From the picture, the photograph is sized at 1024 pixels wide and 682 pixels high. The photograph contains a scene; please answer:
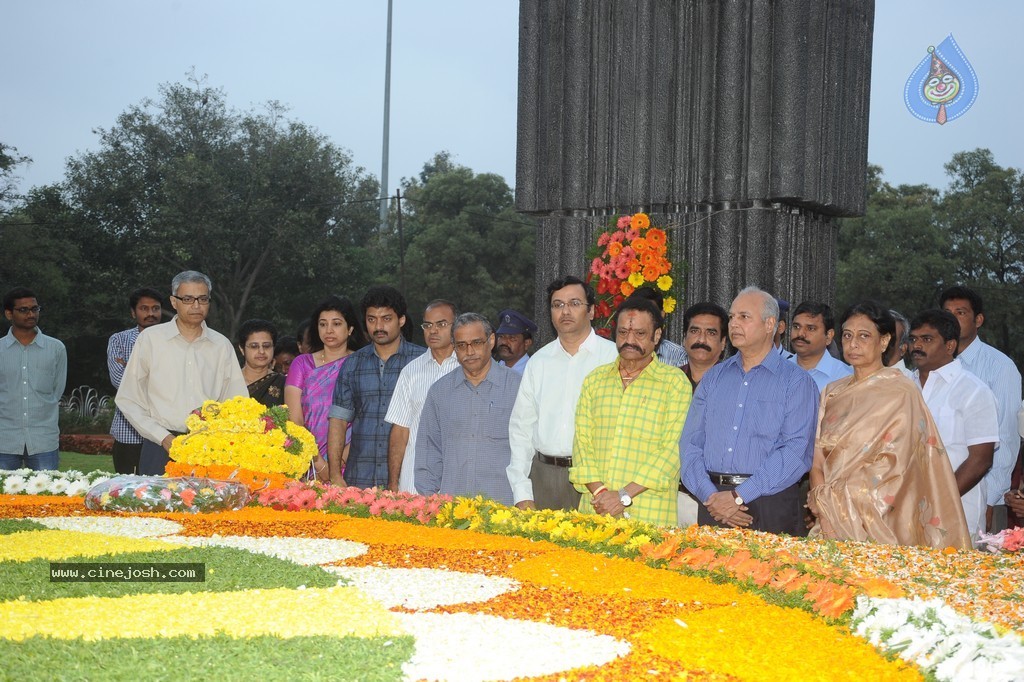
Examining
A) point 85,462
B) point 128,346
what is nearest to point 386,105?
point 85,462

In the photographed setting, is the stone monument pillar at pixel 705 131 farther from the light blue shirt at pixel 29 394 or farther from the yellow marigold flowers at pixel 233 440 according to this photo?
the light blue shirt at pixel 29 394

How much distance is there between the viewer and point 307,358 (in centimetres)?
632

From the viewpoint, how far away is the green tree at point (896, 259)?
27.5 m

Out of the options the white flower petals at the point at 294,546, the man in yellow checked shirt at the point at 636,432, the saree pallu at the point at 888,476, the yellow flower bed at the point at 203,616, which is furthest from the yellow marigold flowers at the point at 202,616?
the saree pallu at the point at 888,476

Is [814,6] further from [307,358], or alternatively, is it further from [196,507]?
[196,507]

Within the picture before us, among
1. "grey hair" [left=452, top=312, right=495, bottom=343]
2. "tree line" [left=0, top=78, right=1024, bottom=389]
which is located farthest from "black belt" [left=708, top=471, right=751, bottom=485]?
"tree line" [left=0, top=78, right=1024, bottom=389]

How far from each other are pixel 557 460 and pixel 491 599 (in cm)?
176

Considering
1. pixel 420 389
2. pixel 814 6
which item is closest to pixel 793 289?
pixel 814 6

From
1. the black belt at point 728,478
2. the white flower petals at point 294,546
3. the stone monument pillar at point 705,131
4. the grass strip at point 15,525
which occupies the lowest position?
the white flower petals at point 294,546

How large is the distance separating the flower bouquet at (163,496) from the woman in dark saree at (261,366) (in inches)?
67.6

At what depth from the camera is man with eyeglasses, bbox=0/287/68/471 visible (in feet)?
23.5

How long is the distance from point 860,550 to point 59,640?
9.25ft

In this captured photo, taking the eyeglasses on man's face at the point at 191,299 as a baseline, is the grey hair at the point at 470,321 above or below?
below

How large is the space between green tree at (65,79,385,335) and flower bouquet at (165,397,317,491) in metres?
23.2
